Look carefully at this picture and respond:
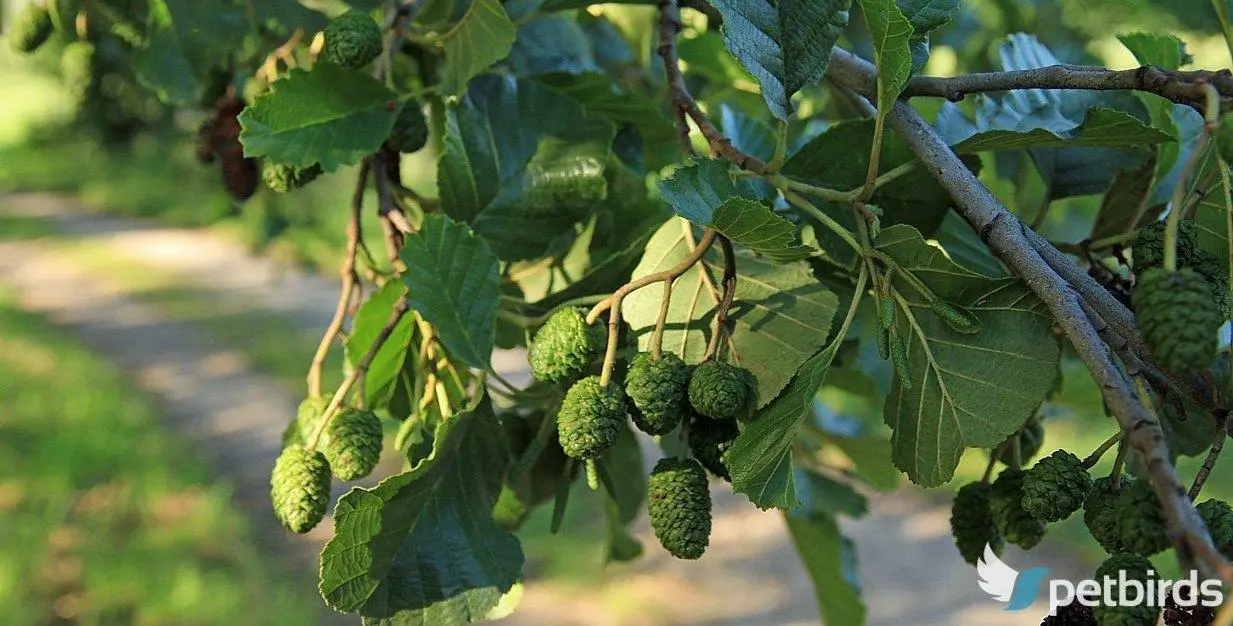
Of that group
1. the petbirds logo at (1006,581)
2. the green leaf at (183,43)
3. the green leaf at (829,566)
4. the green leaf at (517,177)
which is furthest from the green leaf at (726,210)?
the green leaf at (183,43)

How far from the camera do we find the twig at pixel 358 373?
0.98m

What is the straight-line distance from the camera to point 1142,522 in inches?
26.3

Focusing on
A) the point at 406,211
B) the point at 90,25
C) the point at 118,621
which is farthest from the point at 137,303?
the point at 406,211

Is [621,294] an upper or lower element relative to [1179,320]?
lower

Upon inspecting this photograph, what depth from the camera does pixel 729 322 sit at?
0.92 metres

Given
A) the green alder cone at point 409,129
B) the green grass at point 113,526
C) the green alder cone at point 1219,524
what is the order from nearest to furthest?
the green alder cone at point 1219,524, the green alder cone at point 409,129, the green grass at point 113,526

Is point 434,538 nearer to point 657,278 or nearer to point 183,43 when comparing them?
point 657,278

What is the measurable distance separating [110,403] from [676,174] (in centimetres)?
446

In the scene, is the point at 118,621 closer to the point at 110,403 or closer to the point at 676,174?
the point at 110,403

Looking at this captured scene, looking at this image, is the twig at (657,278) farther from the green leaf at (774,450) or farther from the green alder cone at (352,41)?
the green alder cone at (352,41)

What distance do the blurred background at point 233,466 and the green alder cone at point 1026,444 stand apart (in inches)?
12.8

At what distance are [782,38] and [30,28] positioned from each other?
3.85 feet

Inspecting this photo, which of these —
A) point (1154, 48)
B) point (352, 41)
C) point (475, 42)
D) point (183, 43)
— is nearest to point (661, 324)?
point (475, 42)

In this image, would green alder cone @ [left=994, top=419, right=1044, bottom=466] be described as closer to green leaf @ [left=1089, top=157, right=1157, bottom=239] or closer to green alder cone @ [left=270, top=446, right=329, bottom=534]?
green leaf @ [left=1089, top=157, right=1157, bottom=239]
